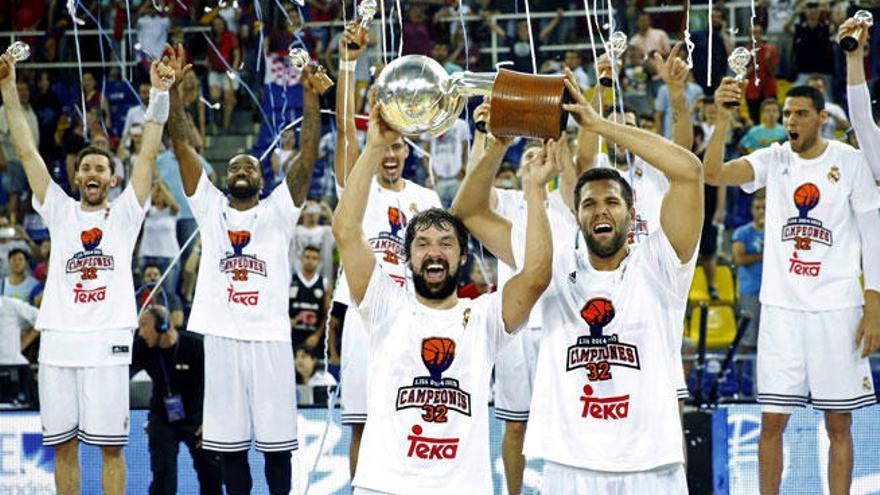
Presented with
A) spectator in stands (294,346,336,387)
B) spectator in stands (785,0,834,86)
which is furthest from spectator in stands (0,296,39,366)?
spectator in stands (785,0,834,86)

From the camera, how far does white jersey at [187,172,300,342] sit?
714cm

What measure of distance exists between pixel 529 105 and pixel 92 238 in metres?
3.42

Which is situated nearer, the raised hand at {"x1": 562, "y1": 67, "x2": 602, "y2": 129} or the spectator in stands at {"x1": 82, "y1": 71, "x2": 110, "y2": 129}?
the raised hand at {"x1": 562, "y1": 67, "x2": 602, "y2": 129}

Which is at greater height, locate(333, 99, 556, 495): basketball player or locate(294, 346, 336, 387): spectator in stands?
locate(333, 99, 556, 495): basketball player

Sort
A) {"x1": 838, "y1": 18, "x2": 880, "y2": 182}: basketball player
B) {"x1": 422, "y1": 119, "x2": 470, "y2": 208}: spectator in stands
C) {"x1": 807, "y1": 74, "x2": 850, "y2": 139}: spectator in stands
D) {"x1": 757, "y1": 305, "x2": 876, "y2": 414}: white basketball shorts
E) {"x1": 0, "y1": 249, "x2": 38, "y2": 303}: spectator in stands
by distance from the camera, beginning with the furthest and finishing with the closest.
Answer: {"x1": 807, "y1": 74, "x2": 850, "y2": 139}: spectator in stands, {"x1": 422, "y1": 119, "x2": 470, "y2": 208}: spectator in stands, {"x1": 0, "y1": 249, "x2": 38, "y2": 303}: spectator in stands, {"x1": 757, "y1": 305, "x2": 876, "y2": 414}: white basketball shorts, {"x1": 838, "y1": 18, "x2": 880, "y2": 182}: basketball player

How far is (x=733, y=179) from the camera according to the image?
6766mm

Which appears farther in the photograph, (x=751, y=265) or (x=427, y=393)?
(x=751, y=265)

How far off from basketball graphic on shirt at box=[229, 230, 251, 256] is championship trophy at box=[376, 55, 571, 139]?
7.89 ft

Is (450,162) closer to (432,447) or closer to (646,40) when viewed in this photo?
(646,40)

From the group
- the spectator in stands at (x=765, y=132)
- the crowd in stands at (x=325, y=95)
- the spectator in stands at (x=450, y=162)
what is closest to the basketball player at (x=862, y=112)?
the crowd in stands at (x=325, y=95)

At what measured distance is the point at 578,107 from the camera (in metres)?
4.68

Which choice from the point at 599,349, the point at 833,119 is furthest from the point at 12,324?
the point at 833,119

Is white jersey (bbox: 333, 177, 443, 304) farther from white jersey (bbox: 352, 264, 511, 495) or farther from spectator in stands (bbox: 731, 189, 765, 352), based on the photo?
spectator in stands (bbox: 731, 189, 765, 352)

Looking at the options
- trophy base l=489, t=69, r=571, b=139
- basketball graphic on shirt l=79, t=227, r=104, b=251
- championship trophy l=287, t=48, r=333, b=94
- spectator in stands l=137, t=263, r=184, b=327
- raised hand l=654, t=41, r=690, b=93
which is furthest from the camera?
spectator in stands l=137, t=263, r=184, b=327
